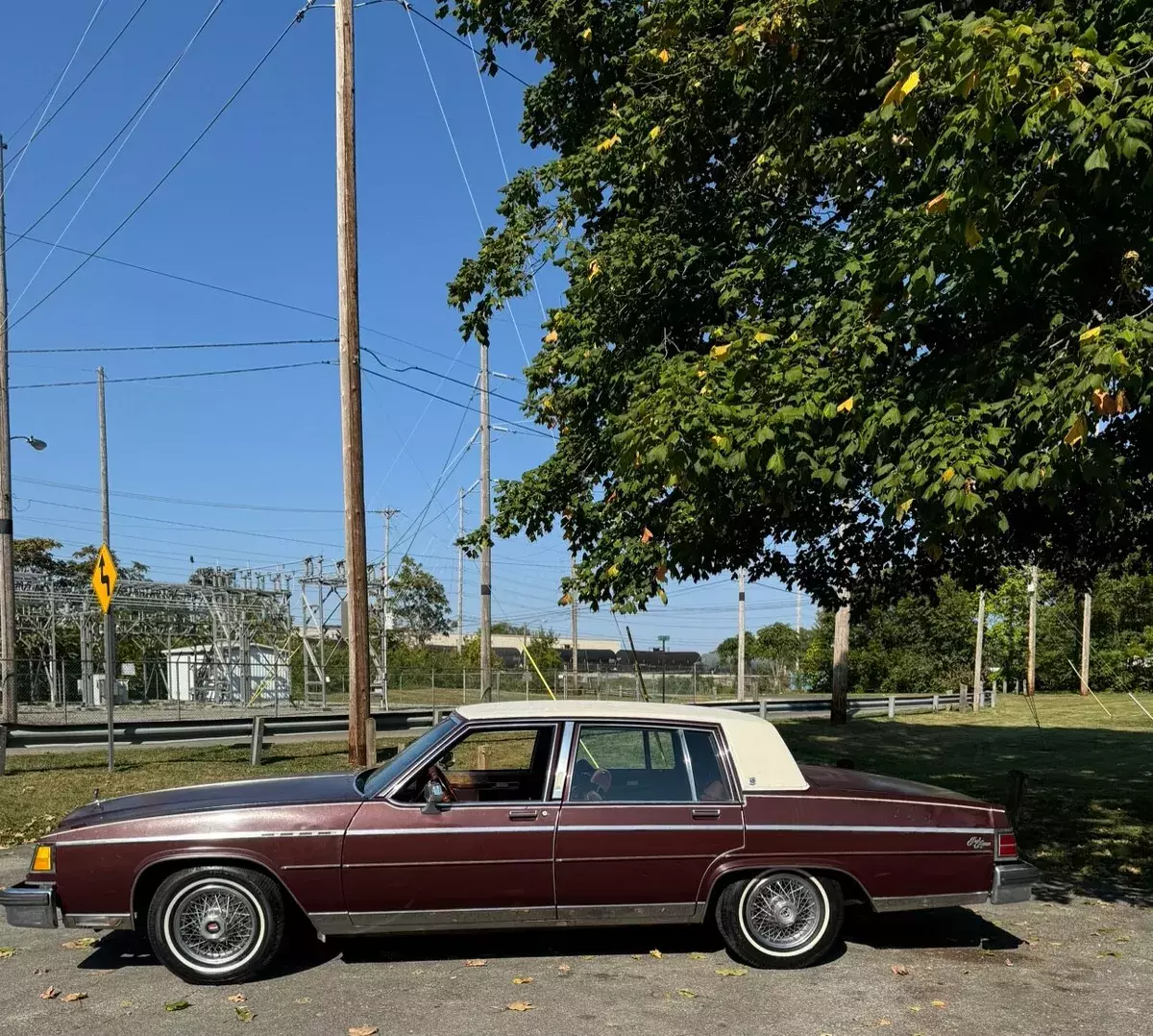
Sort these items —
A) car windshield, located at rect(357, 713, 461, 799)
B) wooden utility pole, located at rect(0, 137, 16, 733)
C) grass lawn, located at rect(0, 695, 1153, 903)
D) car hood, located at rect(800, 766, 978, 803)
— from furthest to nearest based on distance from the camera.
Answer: wooden utility pole, located at rect(0, 137, 16, 733)
grass lawn, located at rect(0, 695, 1153, 903)
car hood, located at rect(800, 766, 978, 803)
car windshield, located at rect(357, 713, 461, 799)

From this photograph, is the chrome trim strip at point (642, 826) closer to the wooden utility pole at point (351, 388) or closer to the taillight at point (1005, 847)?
the taillight at point (1005, 847)

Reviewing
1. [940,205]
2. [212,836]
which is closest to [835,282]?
[940,205]

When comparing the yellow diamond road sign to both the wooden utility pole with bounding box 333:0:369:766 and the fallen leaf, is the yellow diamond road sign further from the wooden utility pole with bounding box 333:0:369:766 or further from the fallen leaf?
the fallen leaf

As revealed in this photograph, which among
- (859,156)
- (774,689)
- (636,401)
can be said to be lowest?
(774,689)

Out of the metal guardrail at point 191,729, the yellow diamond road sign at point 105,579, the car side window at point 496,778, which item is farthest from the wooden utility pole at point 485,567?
the car side window at point 496,778

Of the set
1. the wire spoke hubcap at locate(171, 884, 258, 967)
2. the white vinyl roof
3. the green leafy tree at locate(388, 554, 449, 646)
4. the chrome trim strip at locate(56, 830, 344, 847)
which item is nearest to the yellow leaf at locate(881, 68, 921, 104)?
the white vinyl roof

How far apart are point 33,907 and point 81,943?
3.49 ft

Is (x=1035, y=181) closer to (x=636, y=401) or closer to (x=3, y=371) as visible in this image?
(x=636, y=401)

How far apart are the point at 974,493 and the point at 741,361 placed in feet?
6.79

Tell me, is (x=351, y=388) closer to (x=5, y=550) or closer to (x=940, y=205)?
(x=940, y=205)

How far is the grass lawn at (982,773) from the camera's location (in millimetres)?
9477

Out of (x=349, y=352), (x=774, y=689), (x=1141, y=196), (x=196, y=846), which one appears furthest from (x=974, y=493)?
(x=774, y=689)

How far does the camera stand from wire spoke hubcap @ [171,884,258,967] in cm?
545

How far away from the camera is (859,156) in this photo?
7.77 meters
